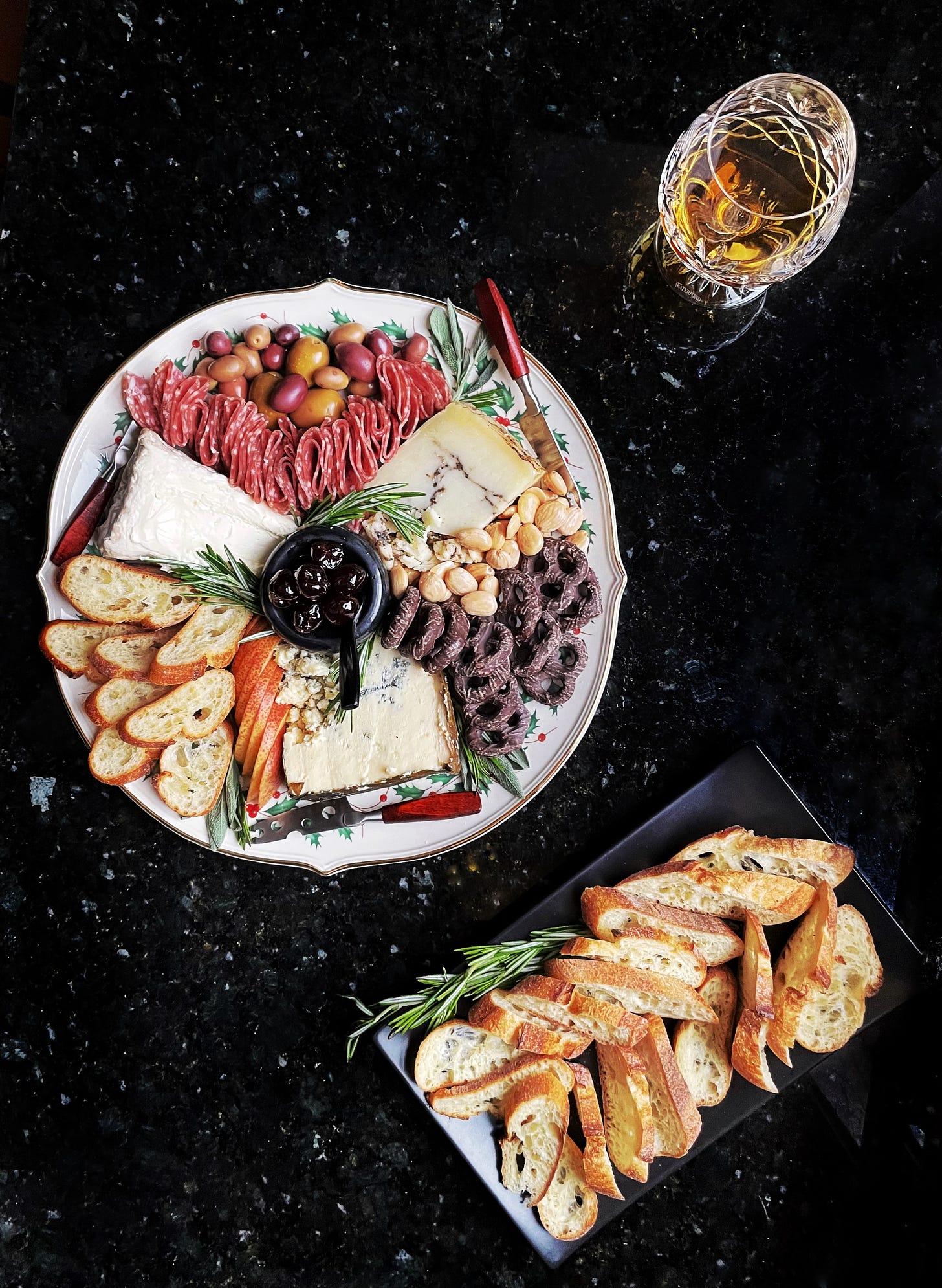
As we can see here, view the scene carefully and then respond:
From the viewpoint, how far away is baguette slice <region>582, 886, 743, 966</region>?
5.22ft

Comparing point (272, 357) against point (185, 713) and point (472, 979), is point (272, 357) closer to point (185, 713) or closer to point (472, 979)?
point (185, 713)

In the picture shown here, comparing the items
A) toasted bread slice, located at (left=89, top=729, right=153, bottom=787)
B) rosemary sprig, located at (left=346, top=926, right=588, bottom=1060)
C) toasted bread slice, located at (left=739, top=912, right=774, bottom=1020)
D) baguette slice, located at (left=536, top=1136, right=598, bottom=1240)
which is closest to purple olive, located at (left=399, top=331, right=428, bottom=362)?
toasted bread slice, located at (left=89, top=729, right=153, bottom=787)

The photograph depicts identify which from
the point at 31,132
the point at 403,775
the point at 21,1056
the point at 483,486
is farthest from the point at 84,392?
the point at 21,1056

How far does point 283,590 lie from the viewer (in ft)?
4.77

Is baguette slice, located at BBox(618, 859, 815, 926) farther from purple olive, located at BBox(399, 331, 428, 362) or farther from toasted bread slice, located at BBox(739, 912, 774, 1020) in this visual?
purple olive, located at BBox(399, 331, 428, 362)

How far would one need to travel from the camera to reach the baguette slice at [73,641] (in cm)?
156

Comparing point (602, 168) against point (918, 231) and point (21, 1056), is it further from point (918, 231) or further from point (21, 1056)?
point (21, 1056)

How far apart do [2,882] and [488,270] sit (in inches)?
61.7

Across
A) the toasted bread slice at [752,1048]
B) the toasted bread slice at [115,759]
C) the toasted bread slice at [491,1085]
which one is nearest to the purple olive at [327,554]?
the toasted bread slice at [115,759]

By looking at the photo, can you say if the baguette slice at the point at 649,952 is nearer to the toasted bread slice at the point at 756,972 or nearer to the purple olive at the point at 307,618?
the toasted bread slice at the point at 756,972

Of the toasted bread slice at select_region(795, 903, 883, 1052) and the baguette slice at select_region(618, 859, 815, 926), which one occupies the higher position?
the baguette slice at select_region(618, 859, 815, 926)

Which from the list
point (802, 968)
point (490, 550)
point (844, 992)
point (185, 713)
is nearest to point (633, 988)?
point (802, 968)

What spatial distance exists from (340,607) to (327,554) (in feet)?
0.33

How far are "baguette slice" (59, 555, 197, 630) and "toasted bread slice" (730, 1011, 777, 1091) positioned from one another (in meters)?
1.32
